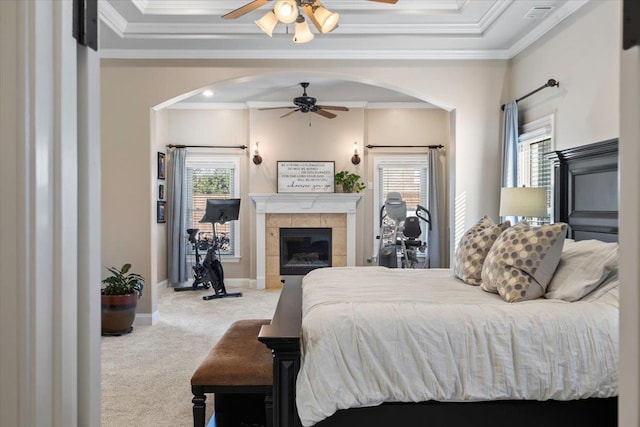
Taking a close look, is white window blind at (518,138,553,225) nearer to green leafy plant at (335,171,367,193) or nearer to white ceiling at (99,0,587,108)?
white ceiling at (99,0,587,108)

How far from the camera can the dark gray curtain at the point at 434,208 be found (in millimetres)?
7307

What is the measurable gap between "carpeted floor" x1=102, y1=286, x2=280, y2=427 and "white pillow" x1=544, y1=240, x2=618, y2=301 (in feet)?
6.74

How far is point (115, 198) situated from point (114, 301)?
109 centimetres

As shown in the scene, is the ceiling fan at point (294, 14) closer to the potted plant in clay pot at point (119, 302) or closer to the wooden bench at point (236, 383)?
the wooden bench at point (236, 383)

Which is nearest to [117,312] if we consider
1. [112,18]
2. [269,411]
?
[112,18]

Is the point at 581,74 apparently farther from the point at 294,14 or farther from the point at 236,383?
the point at 236,383

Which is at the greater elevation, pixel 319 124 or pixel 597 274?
pixel 319 124

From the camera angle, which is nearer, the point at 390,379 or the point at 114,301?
the point at 390,379

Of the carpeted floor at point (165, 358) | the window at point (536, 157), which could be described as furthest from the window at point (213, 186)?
the window at point (536, 157)

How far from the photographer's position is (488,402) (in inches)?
79.6

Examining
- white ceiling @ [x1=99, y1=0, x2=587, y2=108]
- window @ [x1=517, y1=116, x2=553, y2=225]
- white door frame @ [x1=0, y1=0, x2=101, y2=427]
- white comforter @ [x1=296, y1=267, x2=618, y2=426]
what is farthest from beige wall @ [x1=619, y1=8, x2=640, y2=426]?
window @ [x1=517, y1=116, x2=553, y2=225]

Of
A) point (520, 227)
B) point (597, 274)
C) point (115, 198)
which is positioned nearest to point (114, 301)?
point (115, 198)

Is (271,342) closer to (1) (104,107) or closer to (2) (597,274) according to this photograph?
(2) (597,274)

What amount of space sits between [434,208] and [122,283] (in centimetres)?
463
